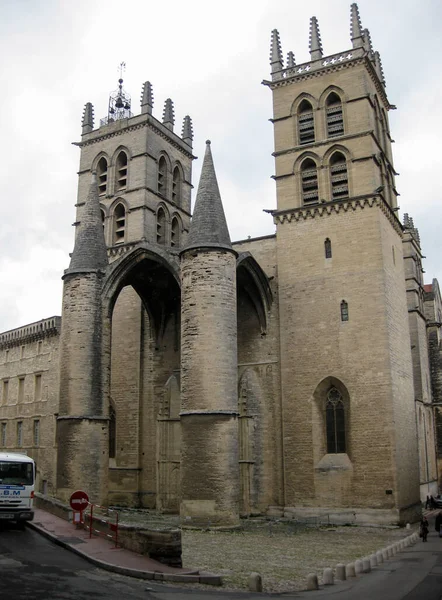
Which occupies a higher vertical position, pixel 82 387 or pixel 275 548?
pixel 82 387

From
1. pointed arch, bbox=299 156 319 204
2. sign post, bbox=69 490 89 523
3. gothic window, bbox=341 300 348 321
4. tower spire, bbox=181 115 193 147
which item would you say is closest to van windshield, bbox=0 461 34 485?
sign post, bbox=69 490 89 523

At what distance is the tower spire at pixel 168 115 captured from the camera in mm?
31953

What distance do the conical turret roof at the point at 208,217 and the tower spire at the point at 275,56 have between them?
663 centimetres

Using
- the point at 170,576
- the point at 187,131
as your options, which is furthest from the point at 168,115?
the point at 170,576

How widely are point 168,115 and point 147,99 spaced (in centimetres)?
217

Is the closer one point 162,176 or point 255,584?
point 255,584

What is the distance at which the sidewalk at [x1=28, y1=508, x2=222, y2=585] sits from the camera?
34.5 feet

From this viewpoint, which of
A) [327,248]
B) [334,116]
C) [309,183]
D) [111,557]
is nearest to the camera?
[111,557]

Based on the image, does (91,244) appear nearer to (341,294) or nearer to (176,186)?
(341,294)

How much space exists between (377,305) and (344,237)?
2823 mm

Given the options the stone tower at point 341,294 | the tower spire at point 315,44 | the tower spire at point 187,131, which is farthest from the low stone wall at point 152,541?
the tower spire at point 187,131

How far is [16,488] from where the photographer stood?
47.5 ft

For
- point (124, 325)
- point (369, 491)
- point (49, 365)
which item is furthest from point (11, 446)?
point (369, 491)

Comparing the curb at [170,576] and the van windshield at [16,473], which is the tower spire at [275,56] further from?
the curb at [170,576]
